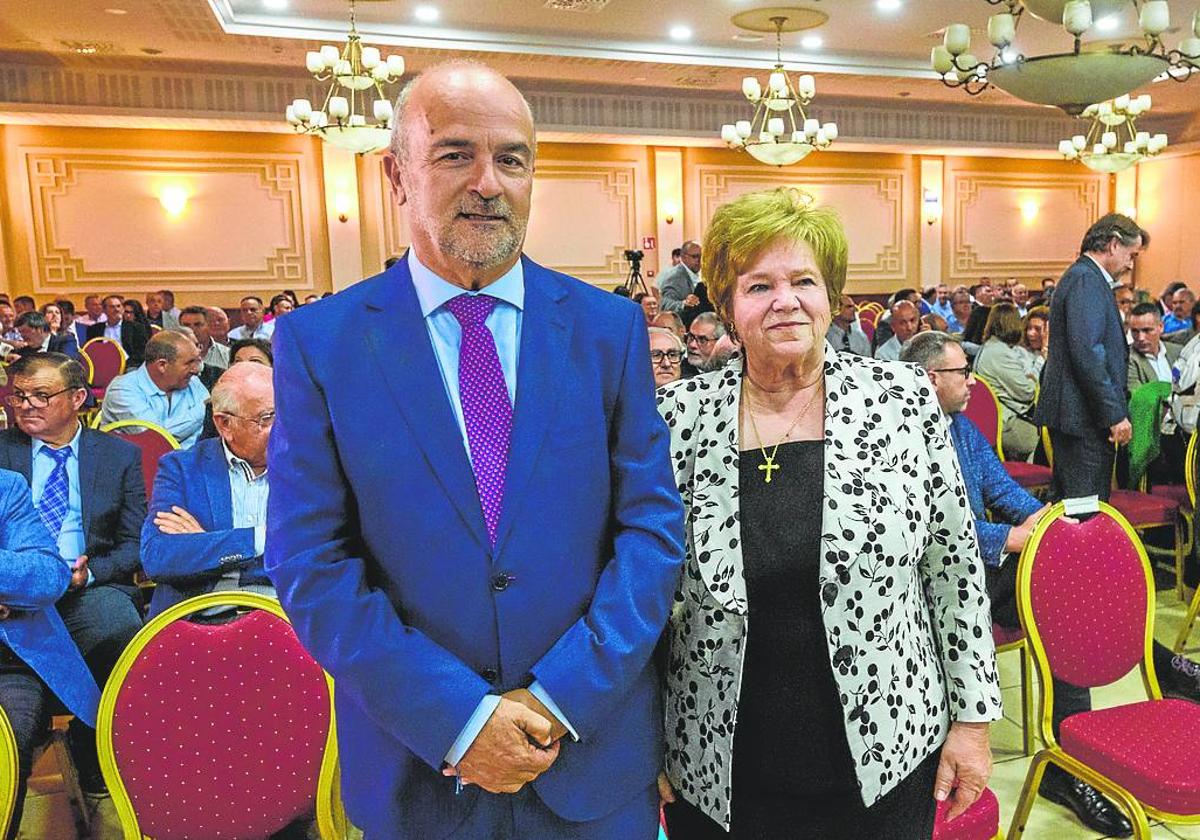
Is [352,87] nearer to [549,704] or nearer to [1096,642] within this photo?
[1096,642]

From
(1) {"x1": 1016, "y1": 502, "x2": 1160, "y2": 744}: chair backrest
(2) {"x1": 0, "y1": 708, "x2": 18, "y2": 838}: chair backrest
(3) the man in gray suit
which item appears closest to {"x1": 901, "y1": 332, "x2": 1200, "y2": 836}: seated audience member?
(1) {"x1": 1016, "y1": 502, "x2": 1160, "y2": 744}: chair backrest

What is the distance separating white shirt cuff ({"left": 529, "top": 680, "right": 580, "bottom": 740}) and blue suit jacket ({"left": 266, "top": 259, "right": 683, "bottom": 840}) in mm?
11

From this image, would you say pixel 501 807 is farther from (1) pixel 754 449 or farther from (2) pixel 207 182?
(2) pixel 207 182

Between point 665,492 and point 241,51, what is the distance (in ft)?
28.8

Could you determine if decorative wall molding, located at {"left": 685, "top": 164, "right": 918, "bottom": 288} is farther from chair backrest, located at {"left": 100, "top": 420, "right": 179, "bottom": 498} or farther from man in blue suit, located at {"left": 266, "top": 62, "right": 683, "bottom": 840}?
man in blue suit, located at {"left": 266, "top": 62, "right": 683, "bottom": 840}

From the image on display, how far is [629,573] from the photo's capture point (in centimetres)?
109

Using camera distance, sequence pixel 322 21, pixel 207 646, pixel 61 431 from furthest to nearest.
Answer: pixel 322 21
pixel 61 431
pixel 207 646

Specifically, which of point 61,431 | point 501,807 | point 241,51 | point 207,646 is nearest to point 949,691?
point 501,807

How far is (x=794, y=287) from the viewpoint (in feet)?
4.32

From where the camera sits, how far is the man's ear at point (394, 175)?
1144 mm

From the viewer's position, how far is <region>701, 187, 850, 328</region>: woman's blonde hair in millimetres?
1312

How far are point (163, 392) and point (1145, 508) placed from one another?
4.44 metres

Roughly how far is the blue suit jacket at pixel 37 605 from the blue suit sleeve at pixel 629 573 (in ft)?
5.49

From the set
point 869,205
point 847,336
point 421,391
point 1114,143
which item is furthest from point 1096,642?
point 869,205
